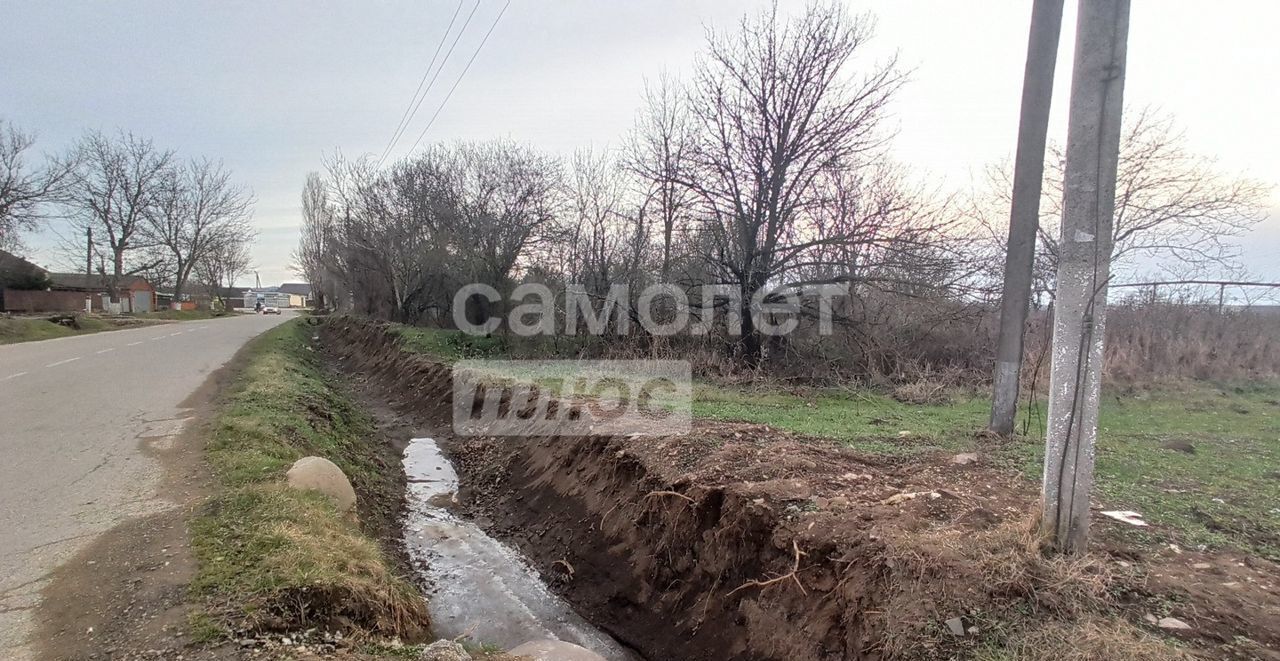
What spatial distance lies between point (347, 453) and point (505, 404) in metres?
3.15

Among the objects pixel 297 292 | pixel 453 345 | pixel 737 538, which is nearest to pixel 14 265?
pixel 453 345

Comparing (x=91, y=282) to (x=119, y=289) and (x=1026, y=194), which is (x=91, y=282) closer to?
(x=119, y=289)

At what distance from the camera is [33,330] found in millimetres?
20922

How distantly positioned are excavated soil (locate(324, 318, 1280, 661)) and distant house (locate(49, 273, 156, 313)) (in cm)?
4987

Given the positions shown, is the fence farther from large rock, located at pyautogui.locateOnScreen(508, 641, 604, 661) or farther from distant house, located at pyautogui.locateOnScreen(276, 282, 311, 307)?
distant house, located at pyautogui.locateOnScreen(276, 282, 311, 307)

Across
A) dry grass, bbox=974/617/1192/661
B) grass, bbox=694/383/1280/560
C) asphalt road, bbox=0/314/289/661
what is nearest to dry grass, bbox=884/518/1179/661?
dry grass, bbox=974/617/1192/661

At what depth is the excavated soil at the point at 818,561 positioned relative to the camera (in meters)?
3.11

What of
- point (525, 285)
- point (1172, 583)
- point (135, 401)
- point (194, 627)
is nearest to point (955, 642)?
point (1172, 583)

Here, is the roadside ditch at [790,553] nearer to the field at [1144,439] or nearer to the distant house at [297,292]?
the field at [1144,439]

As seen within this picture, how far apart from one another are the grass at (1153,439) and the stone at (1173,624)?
117 cm

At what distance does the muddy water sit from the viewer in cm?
523

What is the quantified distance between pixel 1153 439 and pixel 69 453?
12.5m

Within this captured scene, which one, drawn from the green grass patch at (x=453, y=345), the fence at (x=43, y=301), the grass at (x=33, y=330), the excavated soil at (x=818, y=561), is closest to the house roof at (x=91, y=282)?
the fence at (x=43, y=301)

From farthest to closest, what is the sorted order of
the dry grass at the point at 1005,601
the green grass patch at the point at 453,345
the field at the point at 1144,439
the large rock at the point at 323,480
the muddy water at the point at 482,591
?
the green grass patch at the point at 453,345 < the large rock at the point at 323,480 < the muddy water at the point at 482,591 < the field at the point at 1144,439 < the dry grass at the point at 1005,601
